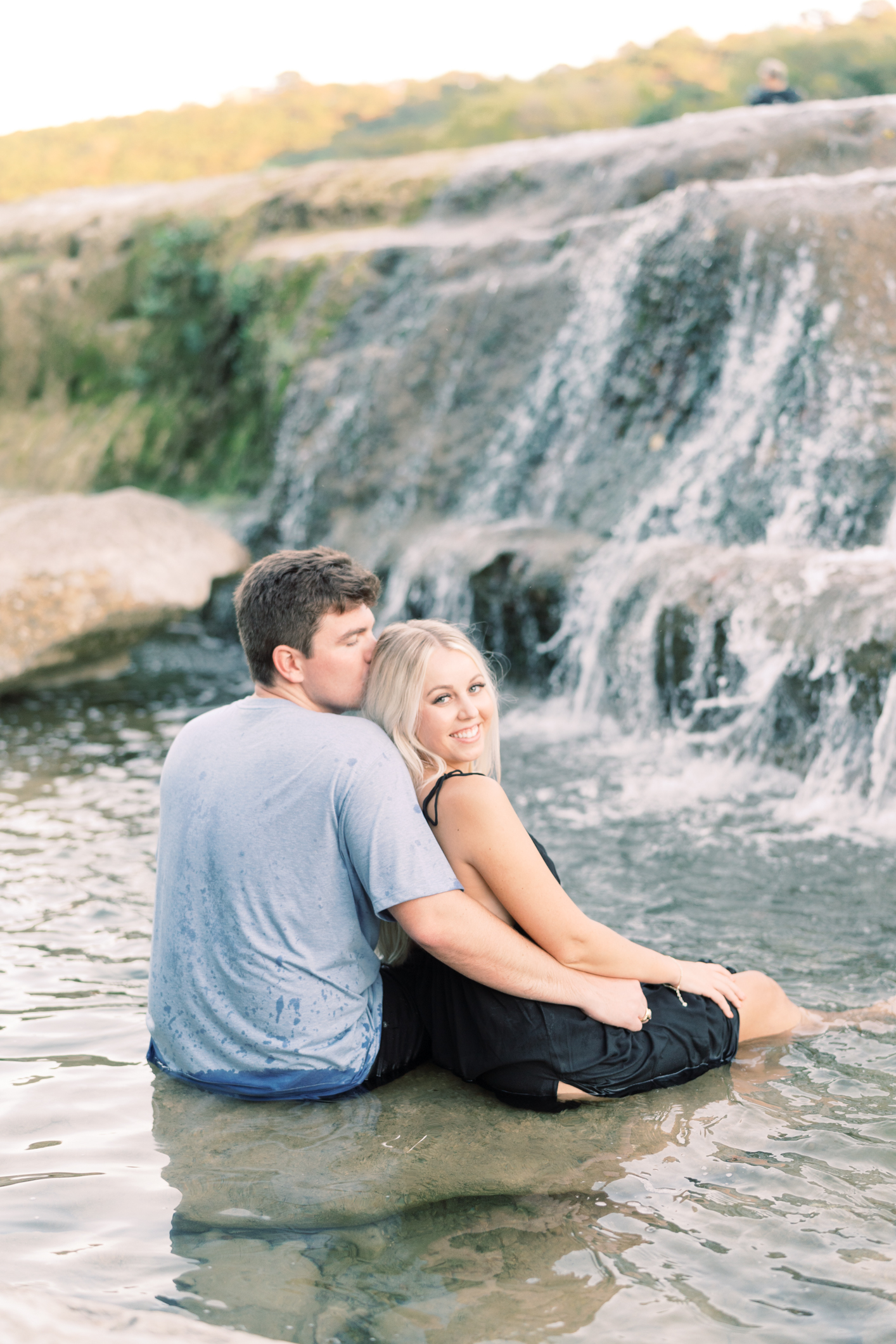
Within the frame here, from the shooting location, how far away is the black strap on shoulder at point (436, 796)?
3115 millimetres

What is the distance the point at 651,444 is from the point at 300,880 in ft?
25.6

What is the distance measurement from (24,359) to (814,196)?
38.1ft

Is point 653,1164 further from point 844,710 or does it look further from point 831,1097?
point 844,710

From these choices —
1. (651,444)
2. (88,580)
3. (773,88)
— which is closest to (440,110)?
(773,88)

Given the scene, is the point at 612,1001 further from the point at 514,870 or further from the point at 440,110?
the point at 440,110

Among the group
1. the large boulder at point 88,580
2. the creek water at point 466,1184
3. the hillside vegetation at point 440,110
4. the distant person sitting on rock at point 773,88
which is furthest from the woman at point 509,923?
the hillside vegetation at point 440,110

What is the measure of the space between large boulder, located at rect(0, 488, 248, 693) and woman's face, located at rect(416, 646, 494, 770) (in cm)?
657

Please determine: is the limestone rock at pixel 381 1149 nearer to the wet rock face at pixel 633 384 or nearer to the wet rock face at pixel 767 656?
the wet rock face at pixel 767 656

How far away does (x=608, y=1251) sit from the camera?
105 inches

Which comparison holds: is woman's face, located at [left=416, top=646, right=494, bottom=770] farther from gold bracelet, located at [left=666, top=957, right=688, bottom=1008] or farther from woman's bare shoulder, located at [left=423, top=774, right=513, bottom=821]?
gold bracelet, located at [left=666, top=957, right=688, bottom=1008]

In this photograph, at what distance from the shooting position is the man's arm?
2928 millimetres

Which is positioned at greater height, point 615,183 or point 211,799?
point 615,183

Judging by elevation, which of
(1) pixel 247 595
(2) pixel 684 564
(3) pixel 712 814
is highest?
(1) pixel 247 595

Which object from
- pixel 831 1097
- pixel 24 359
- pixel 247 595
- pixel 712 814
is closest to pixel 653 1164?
pixel 831 1097
